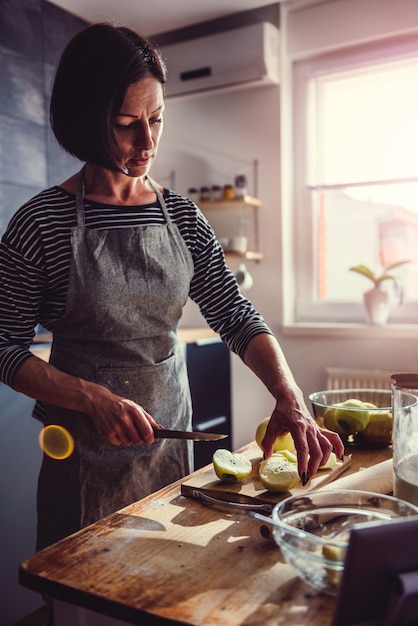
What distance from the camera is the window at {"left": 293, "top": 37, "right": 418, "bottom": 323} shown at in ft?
9.21

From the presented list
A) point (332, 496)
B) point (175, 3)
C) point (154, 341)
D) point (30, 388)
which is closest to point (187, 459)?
point (154, 341)

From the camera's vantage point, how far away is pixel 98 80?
43.6 inches

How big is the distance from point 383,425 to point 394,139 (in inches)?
81.4

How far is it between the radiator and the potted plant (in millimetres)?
242

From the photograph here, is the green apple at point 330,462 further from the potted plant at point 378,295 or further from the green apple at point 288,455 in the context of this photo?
the potted plant at point 378,295

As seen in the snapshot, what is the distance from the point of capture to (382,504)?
729 millimetres

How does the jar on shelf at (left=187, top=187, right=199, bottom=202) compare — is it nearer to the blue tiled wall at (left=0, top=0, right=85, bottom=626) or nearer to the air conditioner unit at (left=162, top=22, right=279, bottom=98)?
the air conditioner unit at (left=162, top=22, right=279, bottom=98)

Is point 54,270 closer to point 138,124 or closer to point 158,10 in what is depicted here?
point 138,124

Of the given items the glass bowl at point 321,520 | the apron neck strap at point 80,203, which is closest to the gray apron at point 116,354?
the apron neck strap at point 80,203

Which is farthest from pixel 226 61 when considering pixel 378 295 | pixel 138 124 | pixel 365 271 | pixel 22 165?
pixel 138 124

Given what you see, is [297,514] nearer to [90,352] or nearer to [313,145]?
[90,352]

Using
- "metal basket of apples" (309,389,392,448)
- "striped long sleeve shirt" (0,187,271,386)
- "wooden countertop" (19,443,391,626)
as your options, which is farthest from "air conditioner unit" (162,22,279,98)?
"wooden countertop" (19,443,391,626)

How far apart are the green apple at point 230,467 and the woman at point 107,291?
130 millimetres

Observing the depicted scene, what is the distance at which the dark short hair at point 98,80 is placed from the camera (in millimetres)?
1107
